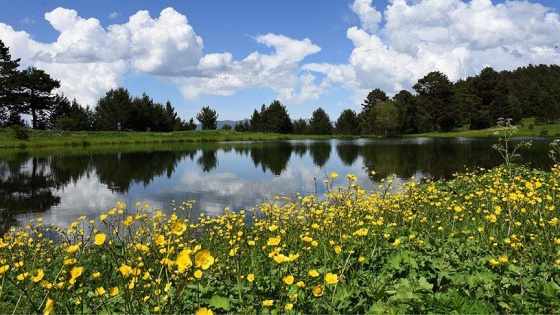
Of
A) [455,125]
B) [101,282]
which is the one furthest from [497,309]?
[455,125]

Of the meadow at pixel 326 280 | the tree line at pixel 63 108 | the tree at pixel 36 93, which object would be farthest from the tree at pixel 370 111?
the meadow at pixel 326 280

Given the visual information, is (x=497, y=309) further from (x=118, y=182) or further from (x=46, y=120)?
(x=46, y=120)

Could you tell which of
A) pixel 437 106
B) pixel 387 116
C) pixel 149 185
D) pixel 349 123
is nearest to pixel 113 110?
pixel 387 116

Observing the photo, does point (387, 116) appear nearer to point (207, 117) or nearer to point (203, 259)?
point (207, 117)

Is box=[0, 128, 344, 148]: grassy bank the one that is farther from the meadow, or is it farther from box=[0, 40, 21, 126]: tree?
the meadow

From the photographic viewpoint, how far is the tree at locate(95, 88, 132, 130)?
74000 millimetres

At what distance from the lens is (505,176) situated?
11.8 meters

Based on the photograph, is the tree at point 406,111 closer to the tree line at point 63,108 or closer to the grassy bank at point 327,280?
the tree line at point 63,108

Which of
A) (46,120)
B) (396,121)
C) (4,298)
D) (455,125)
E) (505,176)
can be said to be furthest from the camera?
(455,125)

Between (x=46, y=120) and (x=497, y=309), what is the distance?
8239 centimetres

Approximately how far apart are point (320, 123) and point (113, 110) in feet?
168

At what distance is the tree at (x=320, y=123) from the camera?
102062mm

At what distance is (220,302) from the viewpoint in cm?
302

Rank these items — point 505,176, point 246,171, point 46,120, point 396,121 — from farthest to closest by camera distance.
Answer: point 396,121
point 46,120
point 246,171
point 505,176
